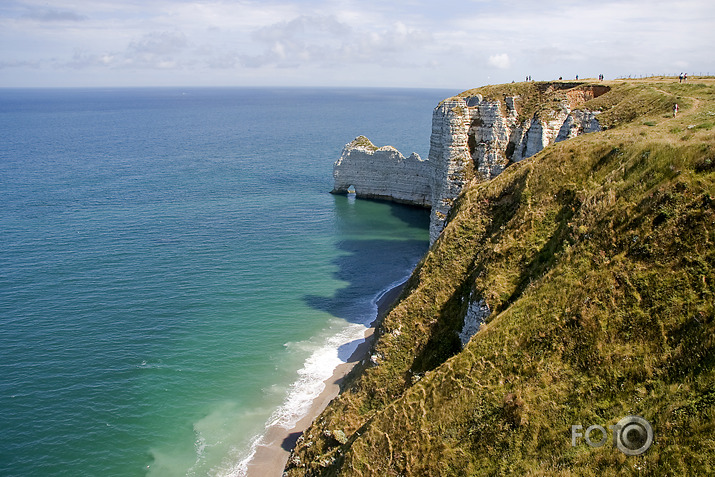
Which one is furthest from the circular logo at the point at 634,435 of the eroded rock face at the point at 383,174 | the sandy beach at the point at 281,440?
the eroded rock face at the point at 383,174

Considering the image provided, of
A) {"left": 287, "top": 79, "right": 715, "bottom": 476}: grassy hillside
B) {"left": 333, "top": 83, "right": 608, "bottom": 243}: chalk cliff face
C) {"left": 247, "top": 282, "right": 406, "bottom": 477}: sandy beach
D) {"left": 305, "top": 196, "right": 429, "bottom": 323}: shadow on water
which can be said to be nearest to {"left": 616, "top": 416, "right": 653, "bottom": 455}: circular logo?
{"left": 287, "top": 79, "right": 715, "bottom": 476}: grassy hillside

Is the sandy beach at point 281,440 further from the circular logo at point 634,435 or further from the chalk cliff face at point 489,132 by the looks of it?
the chalk cliff face at point 489,132

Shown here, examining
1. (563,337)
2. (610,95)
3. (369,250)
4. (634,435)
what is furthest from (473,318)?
(369,250)

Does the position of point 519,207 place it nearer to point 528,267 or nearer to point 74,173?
point 528,267

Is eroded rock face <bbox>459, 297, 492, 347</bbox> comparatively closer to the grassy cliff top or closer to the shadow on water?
the shadow on water

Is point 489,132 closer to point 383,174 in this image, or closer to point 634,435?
point 383,174

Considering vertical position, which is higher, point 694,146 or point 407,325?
point 694,146

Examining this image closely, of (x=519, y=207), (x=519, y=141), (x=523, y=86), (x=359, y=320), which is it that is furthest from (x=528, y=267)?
(x=523, y=86)
